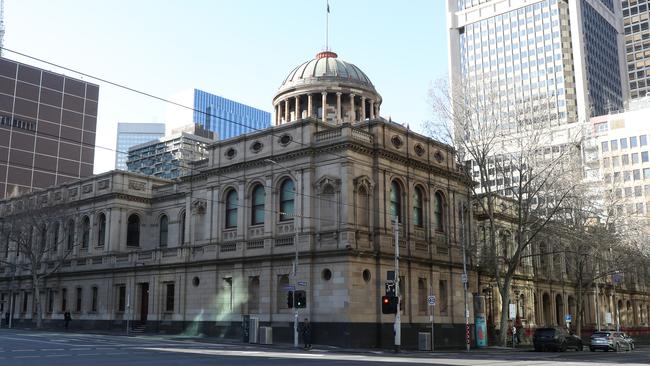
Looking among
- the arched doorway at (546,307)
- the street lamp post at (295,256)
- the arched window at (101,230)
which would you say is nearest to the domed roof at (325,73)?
the street lamp post at (295,256)

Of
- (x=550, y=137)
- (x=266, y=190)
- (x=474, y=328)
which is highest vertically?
(x=550, y=137)

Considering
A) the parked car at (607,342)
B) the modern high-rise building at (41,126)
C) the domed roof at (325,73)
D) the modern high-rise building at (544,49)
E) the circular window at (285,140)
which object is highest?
the modern high-rise building at (544,49)

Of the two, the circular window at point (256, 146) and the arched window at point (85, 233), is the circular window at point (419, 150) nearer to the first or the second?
the circular window at point (256, 146)

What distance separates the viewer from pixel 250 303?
4550 cm

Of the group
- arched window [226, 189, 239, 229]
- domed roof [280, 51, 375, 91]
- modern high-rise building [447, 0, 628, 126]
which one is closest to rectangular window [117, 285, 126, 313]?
arched window [226, 189, 239, 229]

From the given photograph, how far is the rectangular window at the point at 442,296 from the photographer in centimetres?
4699

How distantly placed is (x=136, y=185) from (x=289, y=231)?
2218 centimetres

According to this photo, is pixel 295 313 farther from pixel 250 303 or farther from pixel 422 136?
pixel 422 136

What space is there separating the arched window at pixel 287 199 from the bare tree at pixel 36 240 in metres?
24.5

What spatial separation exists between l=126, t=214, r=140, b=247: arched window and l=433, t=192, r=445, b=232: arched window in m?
27.9

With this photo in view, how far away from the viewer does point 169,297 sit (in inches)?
2088

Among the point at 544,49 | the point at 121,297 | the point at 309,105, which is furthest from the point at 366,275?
the point at 544,49

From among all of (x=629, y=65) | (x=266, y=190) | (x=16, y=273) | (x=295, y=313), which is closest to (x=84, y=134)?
(x=16, y=273)

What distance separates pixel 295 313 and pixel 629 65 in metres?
149
